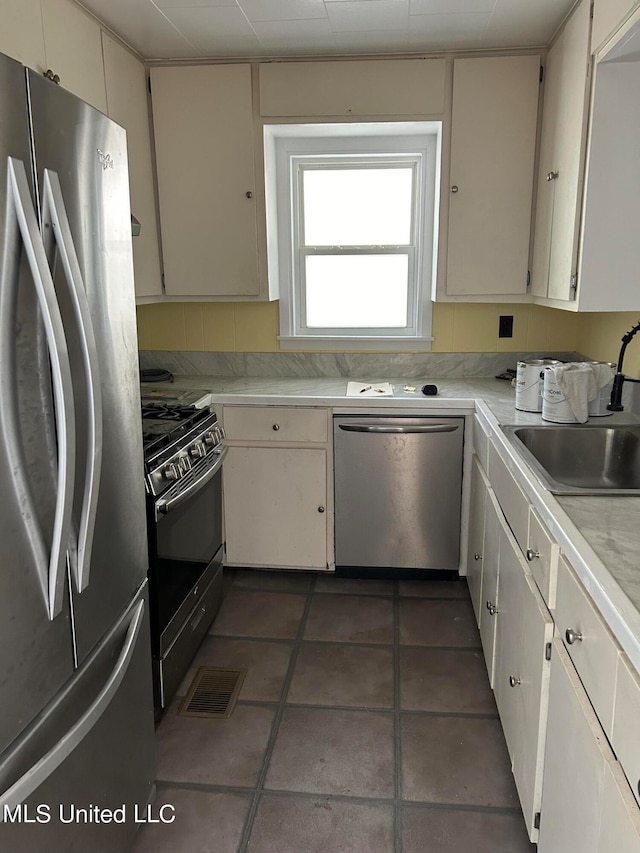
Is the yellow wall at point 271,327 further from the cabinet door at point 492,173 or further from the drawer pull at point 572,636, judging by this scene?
the drawer pull at point 572,636

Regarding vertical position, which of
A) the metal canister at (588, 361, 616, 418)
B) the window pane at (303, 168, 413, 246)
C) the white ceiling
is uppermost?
the white ceiling

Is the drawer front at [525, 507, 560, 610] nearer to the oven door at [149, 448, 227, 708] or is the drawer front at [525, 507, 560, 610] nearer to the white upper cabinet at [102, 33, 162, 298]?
the oven door at [149, 448, 227, 708]

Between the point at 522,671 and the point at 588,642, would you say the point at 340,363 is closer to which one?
the point at 522,671

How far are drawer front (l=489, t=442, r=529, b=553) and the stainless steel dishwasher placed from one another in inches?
20.8

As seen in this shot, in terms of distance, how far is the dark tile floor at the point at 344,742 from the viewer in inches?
67.7

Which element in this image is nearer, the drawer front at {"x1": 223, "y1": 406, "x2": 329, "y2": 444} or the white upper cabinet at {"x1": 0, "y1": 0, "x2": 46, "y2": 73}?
the white upper cabinet at {"x1": 0, "y1": 0, "x2": 46, "y2": 73}

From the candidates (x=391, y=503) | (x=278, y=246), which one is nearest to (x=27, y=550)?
(x=391, y=503)

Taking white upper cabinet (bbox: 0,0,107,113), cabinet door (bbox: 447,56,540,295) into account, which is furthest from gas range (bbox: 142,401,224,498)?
cabinet door (bbox: 447,56,540,295)

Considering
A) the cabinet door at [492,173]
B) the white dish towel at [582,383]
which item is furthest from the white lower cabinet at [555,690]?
the cabinet door at [492,173]

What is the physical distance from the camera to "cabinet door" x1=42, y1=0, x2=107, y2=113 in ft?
6.84

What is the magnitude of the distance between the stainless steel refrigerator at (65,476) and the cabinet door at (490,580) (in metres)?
1.15

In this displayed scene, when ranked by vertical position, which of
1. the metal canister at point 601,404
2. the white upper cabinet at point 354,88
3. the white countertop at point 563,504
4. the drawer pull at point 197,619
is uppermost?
the white upper cabinet at point 354,88

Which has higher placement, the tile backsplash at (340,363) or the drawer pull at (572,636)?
the tile backsplash at (340,363)

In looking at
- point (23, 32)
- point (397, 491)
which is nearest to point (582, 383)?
point (397, 491)
